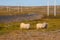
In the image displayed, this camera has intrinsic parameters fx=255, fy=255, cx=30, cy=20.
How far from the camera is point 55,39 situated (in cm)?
1273

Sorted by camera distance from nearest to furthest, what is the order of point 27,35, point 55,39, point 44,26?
point 55,39 < point 27,35 < point 44,26

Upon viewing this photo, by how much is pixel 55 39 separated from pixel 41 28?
13.0ft

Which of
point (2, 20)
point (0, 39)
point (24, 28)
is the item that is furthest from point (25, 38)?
point (2, 20)

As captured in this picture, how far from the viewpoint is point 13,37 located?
43.8ft

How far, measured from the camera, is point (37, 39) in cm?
1284

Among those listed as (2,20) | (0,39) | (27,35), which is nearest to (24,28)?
(27,35)

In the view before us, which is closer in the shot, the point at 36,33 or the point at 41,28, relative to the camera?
the point at 36,33

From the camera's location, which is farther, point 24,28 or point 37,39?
point 24,28

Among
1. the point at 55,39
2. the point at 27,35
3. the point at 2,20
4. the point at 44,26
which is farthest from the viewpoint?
the point at 2,20

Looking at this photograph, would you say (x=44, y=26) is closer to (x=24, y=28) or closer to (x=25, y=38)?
(x=24, y=28)

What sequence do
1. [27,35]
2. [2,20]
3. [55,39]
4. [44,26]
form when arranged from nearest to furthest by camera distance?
[55,39]
[27,35]
[44,26]
[2,20]

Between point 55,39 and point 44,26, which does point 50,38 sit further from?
point 44,26

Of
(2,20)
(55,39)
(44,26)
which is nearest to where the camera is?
(55,39)

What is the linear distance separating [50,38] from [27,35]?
156 cm
